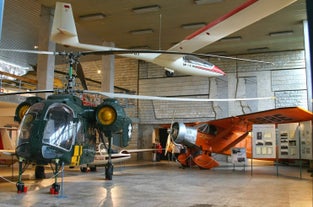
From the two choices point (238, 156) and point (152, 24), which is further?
point (152, 24)

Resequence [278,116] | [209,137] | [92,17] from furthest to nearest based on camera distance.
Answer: [209,137] → [92,17] → [278,116]

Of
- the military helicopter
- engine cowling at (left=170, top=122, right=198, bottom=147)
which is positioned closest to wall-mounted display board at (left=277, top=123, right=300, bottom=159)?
engine cowling at (left=170, top=122, right=198, bottom=147)

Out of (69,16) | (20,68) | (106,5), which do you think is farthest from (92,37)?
(69,16)

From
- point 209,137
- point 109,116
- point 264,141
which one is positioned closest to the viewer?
point 109,116

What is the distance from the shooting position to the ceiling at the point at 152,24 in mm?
13797

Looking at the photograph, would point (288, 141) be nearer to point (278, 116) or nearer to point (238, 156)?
point (278, 116)

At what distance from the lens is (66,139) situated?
6.96m

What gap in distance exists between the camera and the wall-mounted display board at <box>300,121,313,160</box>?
10484 mm

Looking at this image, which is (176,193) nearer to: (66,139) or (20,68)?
(66,139)

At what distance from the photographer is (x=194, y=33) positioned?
9.45 metres

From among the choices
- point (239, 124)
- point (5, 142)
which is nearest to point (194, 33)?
point (239, 124)

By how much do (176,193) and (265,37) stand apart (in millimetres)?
13382

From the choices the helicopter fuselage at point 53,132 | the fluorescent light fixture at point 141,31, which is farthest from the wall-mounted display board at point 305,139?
the fluorescent light fixture at point 141,31

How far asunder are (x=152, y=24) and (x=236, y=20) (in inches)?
349
